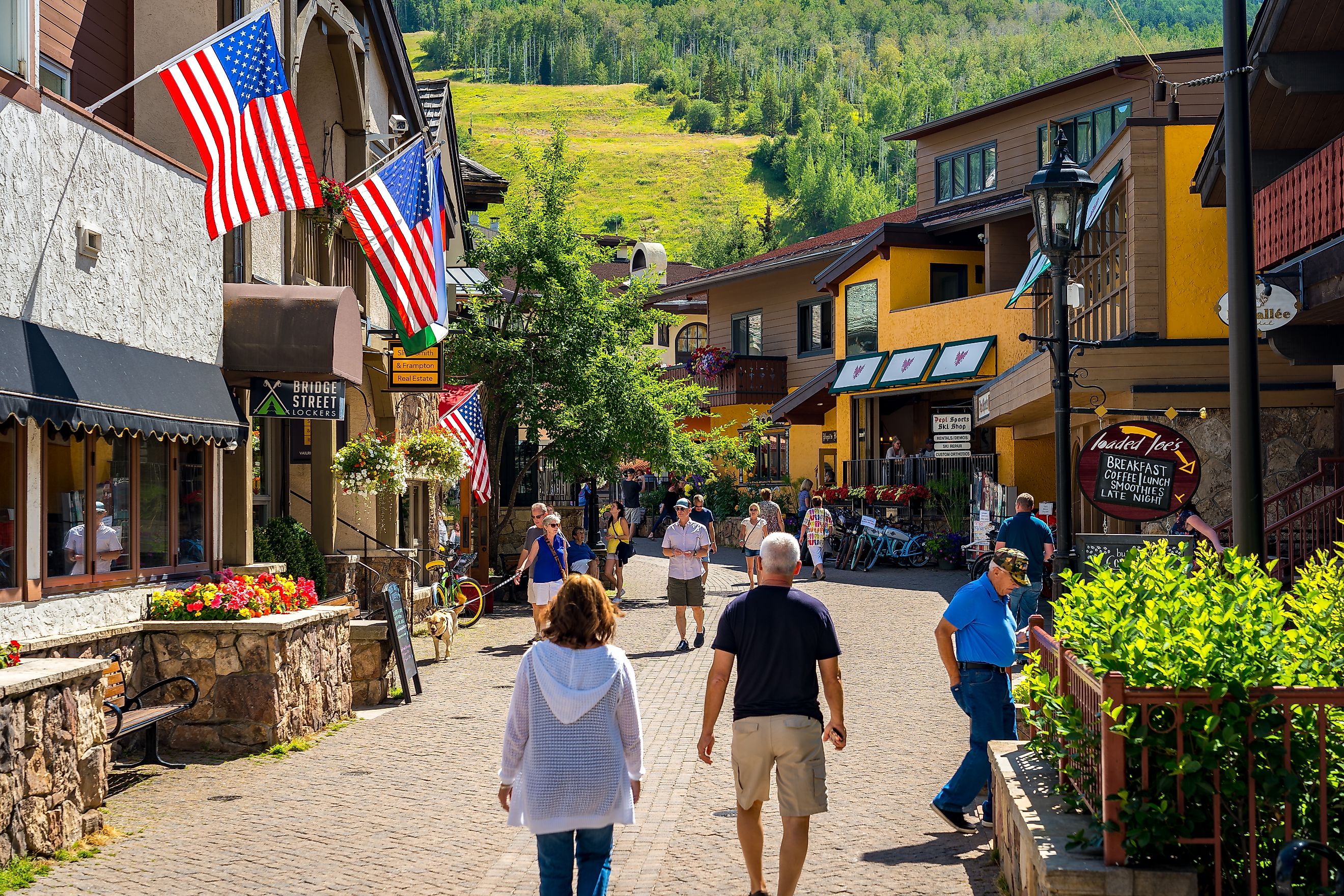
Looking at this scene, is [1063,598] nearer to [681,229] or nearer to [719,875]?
[719,875]

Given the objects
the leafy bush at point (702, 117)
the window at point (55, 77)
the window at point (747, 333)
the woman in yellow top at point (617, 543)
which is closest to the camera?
the window at point (55, 77)

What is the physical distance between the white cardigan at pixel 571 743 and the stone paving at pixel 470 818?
157 centimetres

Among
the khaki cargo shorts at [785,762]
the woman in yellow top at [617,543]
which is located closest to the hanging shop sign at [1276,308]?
the khaki cargo shorts at [785,762]

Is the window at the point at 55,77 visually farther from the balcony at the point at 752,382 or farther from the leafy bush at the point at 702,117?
the leafy bush at the point at 702,117

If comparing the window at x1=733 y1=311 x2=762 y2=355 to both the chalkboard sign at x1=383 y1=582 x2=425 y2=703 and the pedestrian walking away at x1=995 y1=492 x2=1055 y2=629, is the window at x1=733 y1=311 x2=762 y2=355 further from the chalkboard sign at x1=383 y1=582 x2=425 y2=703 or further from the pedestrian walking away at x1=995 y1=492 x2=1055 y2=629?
the chalkboard sign at x1=383 y1=582 x2=425 y2=703

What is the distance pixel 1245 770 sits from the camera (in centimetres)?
487

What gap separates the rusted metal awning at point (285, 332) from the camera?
12.6 m

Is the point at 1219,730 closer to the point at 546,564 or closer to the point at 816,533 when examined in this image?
the point at 546,564

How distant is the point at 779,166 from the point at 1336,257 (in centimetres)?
16087

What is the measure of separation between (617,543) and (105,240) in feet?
49.7

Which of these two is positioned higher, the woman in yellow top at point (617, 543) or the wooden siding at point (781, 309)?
the wooden siding at point (781, 309)

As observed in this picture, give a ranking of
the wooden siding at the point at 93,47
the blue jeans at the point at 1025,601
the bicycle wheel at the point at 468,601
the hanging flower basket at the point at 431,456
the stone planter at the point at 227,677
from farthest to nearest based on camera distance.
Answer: the bicycle wheel at the point at 468,601, the hanging flower basket at the point at 431,456, the blue jeans at the point at 1025,601, the wooden siding at the point at 93,47, the stone planter at the point at 227,677

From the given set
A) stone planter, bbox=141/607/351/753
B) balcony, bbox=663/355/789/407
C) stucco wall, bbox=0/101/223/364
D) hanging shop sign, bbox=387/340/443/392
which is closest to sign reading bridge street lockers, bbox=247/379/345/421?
stucco wall, bbox=0/101/223/364

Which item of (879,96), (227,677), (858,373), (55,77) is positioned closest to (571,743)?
(227,677)
